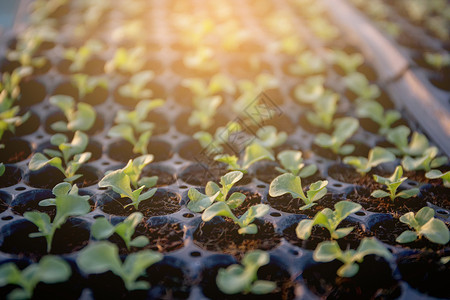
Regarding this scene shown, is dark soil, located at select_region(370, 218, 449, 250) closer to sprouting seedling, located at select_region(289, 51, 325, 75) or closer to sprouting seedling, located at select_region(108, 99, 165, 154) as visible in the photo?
sprouting seedling, located at select_region(108, 99, 165, 154)

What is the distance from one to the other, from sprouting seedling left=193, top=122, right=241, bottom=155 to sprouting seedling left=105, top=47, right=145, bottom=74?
44 cm

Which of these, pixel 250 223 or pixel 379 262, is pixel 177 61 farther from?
pixel 379 262

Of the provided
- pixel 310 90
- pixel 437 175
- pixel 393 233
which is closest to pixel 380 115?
pixel 310 90

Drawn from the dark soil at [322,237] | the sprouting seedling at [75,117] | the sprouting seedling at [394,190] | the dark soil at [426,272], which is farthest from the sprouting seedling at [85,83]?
the dark soil at [426,272]

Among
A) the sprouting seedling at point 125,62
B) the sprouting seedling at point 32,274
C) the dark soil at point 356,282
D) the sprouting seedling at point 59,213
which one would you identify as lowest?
the dark soil at point 356,282

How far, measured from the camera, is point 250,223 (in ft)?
2.56

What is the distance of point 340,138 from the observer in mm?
1015

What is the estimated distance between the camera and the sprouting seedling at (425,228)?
0.68 meters

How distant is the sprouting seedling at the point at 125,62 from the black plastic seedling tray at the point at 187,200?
0.05 metres

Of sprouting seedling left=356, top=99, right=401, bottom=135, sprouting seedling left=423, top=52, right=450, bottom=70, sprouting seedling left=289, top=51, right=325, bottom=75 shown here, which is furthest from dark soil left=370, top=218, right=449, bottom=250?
sprouting seedling left=423, top=52, right=450, bottom=70

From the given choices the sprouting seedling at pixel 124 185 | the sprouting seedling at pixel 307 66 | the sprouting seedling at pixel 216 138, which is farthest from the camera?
the sprouting seedling at pixel 307 66

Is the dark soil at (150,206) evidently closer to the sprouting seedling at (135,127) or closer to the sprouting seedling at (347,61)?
the sprouting seedling at (135,127)

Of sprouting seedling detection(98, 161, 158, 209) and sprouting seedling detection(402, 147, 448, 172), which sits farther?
sprouting seedling detection(402, 147, 448, 172)

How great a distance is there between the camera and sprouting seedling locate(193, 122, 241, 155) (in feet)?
3.24
